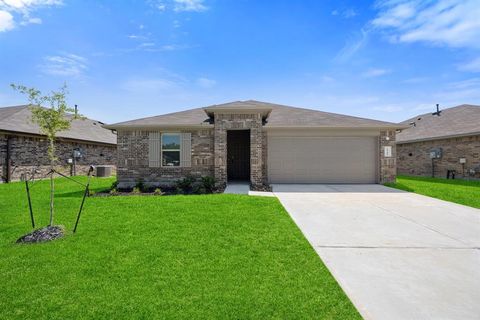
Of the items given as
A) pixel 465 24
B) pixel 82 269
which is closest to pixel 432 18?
pixel 465 24

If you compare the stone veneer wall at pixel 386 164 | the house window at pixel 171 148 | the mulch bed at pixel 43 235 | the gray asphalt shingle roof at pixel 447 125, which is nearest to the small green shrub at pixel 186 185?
the house window at pixel 171 148

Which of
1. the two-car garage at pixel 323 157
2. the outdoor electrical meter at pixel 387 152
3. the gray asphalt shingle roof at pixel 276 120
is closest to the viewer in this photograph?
the gray asphalt shingle roof at pixel 276 120

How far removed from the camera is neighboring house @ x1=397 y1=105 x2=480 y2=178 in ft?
48.2

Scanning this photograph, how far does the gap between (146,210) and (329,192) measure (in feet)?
22.5

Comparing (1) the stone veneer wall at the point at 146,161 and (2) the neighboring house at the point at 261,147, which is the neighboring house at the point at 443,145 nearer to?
(2) the neighboring house at the point at 261,147

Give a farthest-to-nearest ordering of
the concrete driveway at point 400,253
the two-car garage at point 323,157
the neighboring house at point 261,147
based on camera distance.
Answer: the two-car garage at point 323,157
the neighboring house at point 261,147
the concrete driveway at point 400,253

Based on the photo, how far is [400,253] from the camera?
3.99m

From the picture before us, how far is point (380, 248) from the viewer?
Result: 4.19 m

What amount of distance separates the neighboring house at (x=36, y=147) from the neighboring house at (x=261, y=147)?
5.80 metres

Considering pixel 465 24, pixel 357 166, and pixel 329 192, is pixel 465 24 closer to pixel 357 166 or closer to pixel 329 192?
pixel 357 166

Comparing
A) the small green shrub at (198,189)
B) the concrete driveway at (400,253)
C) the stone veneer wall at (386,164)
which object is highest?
the stone veneer wall at (386,164)

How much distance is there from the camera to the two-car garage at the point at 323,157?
482 inches

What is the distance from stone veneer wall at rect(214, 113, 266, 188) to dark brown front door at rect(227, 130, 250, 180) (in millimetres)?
3079

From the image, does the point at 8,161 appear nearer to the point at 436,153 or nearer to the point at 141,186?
the point at 141,186
